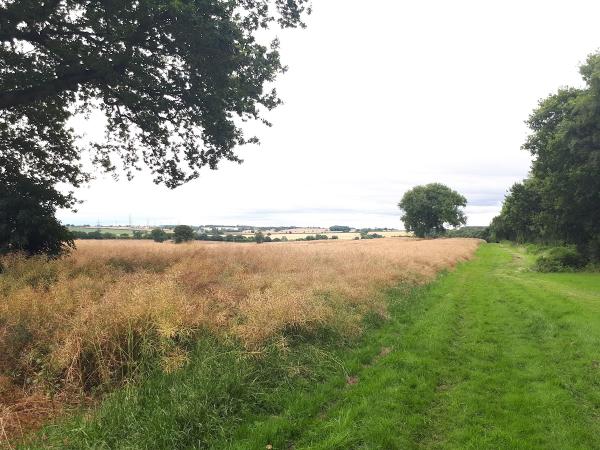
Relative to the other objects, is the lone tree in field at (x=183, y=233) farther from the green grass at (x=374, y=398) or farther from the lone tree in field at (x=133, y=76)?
the green grass at (x=374, y=398)

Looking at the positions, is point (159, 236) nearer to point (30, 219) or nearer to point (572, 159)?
point (30, 219)

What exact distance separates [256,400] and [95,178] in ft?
53.6

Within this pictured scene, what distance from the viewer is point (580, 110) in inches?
960

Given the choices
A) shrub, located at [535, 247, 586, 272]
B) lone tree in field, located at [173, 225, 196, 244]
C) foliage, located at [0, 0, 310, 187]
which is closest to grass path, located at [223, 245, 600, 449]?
foliage, located at [0, 0, 310, 187]

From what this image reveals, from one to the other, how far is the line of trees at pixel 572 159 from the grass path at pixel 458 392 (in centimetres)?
1676

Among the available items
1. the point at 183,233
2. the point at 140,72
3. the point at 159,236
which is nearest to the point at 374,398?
the point at 140,72

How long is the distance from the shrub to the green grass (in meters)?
21.4

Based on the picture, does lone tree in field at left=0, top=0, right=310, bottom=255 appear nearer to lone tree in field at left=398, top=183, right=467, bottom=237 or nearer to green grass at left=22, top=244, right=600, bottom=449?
green grass at left=22, top=244, right=600, bottom=449

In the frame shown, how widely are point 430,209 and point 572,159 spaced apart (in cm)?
6589

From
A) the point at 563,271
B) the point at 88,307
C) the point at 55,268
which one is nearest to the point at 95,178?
the point at 55,268

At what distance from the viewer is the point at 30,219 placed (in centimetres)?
1352

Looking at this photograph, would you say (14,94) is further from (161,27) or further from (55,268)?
(55,268)

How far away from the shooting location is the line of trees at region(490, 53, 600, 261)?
23.7 meters

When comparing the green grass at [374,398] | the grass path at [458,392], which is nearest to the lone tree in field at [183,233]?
the grass path at [458,392]
